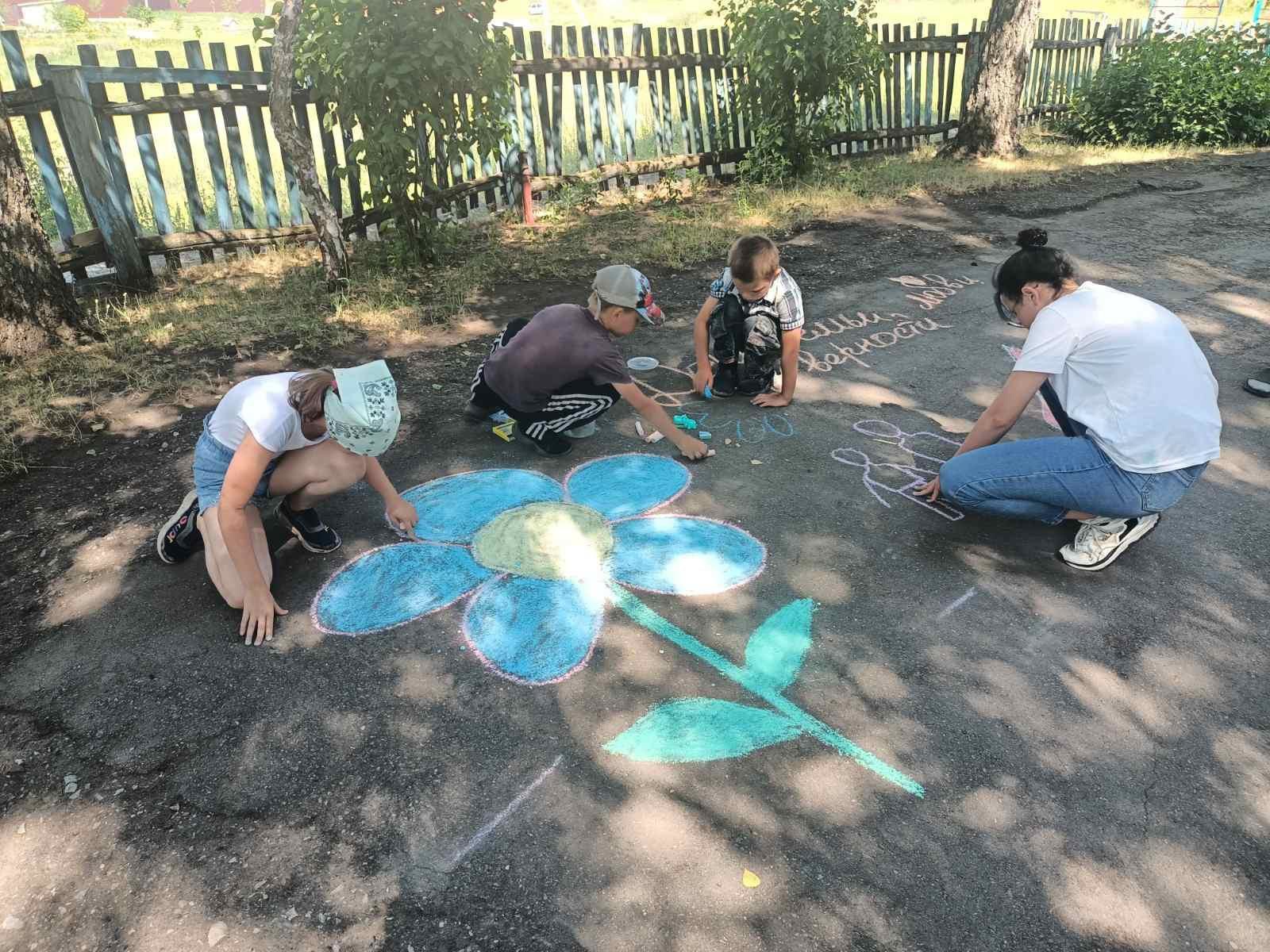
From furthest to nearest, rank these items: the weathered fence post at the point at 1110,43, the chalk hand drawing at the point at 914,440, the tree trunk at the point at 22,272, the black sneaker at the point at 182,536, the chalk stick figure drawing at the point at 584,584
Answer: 1. the weathered fence post at the point at 1110,43
2. the tree trunk at the point at 22,272
3. the chalk hand drawing at the point at 914,440
4. the black sneaker at the point at 182,536
5. the chalk stick figure drawing at the point at 584,584

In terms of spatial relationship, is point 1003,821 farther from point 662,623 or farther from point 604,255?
point 604,255

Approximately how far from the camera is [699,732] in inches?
98.1

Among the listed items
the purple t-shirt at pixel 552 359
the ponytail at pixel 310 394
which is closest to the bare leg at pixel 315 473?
the ponytail at pixel 310 394

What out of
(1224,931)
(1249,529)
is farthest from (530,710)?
(1249,529)

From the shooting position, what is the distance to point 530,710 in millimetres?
2576

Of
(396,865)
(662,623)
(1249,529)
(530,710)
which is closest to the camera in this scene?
(396,865)

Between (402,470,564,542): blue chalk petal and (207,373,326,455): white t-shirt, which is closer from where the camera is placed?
(207,373,326,455): white t-shirt

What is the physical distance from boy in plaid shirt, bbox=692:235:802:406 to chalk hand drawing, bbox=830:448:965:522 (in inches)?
24.0

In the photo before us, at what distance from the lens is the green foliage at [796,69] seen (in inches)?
314

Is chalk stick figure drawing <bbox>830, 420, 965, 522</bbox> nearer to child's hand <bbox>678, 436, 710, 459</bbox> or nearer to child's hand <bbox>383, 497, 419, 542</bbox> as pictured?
child's hand <bbox>678, 436, 710, 459</bbox>

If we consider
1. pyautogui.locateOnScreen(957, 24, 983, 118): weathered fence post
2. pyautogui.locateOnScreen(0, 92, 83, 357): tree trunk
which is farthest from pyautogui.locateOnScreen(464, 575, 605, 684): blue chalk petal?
pyautogui.locateOnScreen(957, 24, 983, 118): weathered fence post

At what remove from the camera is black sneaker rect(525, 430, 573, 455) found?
4000 mm

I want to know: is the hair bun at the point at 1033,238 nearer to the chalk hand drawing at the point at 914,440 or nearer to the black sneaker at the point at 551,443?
the chalk hand drawing at the point at 914,440

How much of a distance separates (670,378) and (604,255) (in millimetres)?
2428
